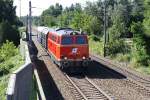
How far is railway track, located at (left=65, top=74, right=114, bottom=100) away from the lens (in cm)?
1881

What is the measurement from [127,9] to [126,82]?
80.2 m

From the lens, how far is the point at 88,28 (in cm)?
7119

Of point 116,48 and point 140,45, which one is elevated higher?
point 140,45

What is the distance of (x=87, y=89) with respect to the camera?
2114cm

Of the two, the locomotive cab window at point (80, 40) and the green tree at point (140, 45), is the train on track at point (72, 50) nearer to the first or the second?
the locomotive cab window at point (80, 40)

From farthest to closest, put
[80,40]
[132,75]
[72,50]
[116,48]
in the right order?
[116,48]
[80,40]
[72,50]
[132,75]

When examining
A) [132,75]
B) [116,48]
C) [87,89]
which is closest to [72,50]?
[132,75]

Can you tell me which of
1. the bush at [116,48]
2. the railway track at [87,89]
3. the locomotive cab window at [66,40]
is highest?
the locomotive cab window at [66,40]

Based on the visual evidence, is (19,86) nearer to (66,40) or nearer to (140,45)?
(66,40)

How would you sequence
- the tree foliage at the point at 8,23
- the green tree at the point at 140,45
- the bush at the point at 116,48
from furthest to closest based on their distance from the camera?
the tree foliage at the point at 8,23
the bush at the point at 116,48
the green tree at the point at 140,45

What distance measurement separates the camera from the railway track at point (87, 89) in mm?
18812

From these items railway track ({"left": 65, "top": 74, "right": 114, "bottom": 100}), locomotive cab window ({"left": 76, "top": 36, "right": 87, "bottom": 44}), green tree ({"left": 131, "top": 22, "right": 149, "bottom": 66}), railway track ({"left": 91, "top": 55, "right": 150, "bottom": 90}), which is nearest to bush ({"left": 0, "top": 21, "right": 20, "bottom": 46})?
railway track ({"left": 91, "top": 55, "right": 150, "bottom": 90})

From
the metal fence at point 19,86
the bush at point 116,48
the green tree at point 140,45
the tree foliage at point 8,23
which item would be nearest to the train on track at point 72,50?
the green tree at point 140,45

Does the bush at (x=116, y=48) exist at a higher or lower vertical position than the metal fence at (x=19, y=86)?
lower
